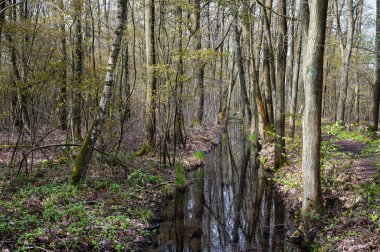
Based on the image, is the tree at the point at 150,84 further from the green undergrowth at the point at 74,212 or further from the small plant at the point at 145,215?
the small plant at the point at 145,215

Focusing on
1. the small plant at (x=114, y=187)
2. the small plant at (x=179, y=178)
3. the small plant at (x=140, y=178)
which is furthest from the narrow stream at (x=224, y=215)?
the small plant at (x=114, y=187)

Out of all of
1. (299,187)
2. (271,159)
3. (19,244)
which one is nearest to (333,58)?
(271,159)

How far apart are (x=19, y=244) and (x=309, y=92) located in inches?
246

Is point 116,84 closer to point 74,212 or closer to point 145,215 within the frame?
point 145,215

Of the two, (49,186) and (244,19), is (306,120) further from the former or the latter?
(244,19)

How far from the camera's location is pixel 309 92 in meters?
6.91

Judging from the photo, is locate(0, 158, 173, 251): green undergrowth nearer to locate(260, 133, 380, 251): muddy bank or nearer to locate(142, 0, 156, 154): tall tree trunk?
locate(142, 0, 156, 154): tall tree trunk

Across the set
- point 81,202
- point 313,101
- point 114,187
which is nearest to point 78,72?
point 114,187

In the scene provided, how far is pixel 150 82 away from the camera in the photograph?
1385 cm

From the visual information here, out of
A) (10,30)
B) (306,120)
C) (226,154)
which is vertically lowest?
(226,154)

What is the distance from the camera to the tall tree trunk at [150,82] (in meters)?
13.7

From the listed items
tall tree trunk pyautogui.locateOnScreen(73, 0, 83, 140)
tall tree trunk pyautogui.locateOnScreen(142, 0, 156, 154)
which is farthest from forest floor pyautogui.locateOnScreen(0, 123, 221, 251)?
tall tree trunk pyautogui.locateOnScreen(73, 0, 83, 140)

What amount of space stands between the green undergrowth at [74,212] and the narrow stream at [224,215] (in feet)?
2.42

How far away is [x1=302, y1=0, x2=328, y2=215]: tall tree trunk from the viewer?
677 cm
